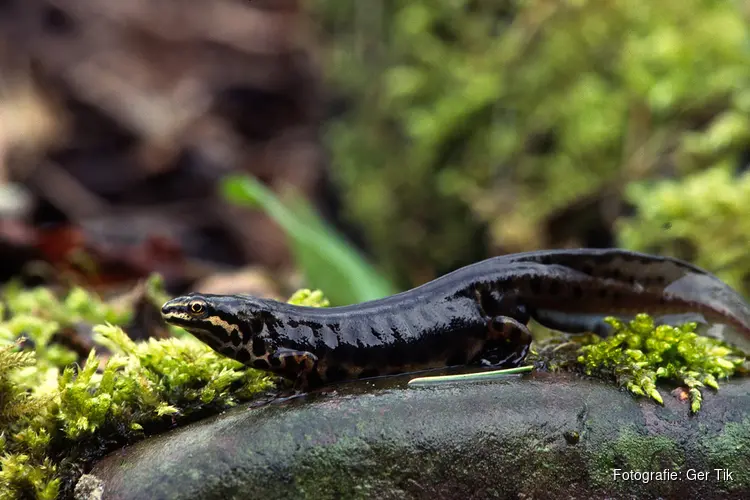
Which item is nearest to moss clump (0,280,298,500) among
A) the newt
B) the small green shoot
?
the newt

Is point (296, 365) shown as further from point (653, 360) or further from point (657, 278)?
point (657, 278)

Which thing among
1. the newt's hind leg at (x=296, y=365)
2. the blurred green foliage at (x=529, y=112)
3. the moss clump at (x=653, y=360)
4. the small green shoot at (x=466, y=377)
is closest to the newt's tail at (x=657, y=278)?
the moss clump at (x=653, y=360)

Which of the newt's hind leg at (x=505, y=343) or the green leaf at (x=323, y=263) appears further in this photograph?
the green leaf at (x=323, y=263)

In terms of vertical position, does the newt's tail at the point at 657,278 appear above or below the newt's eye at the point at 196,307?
above

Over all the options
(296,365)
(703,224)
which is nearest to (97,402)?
(296,365)

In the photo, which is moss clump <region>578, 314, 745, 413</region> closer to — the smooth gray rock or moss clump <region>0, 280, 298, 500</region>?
the smooth gray rock

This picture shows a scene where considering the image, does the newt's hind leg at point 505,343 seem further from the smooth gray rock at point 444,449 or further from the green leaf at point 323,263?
the green leaf at point 323,263
